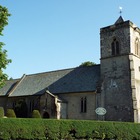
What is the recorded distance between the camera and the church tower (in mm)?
37562

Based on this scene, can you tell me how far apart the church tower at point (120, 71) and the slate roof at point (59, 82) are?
101 inches

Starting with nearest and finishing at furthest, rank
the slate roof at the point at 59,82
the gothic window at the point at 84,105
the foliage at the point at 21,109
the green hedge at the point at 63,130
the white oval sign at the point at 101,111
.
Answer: the green hedge at the point at 63,130
the white oval sign at the point at 101,111
the gothic window at the point at 84,105
the slate roof at the point at 59,82
the foliage at the point at 21,109

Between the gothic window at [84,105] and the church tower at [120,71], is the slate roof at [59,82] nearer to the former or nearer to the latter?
the gothic window at [84,105]

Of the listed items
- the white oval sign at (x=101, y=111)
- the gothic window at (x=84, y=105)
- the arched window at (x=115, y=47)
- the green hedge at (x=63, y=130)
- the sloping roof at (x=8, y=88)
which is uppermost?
the arched window at (x=115, y=47)

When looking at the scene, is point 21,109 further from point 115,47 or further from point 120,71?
point 115,47

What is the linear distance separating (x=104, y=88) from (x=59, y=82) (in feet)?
30.6

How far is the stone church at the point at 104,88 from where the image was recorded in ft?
126

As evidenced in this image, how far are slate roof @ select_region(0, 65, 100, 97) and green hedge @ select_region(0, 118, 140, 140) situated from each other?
1501 cm

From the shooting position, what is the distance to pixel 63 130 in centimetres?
2342

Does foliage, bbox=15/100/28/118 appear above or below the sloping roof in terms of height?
below

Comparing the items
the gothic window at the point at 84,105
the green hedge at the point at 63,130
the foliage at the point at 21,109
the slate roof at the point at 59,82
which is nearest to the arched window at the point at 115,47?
A: the slate roof at the point at 59,82

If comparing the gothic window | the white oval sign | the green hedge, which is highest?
the gothic window

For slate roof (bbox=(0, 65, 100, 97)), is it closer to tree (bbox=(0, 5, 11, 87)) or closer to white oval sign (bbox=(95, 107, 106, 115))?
white oval sign (bbox=(95, 107, 106, 115))

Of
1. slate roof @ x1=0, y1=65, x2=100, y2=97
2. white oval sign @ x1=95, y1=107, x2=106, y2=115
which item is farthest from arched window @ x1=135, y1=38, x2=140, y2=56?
white oval sign @ x1=95, y1=107, x2=106, y2=115
